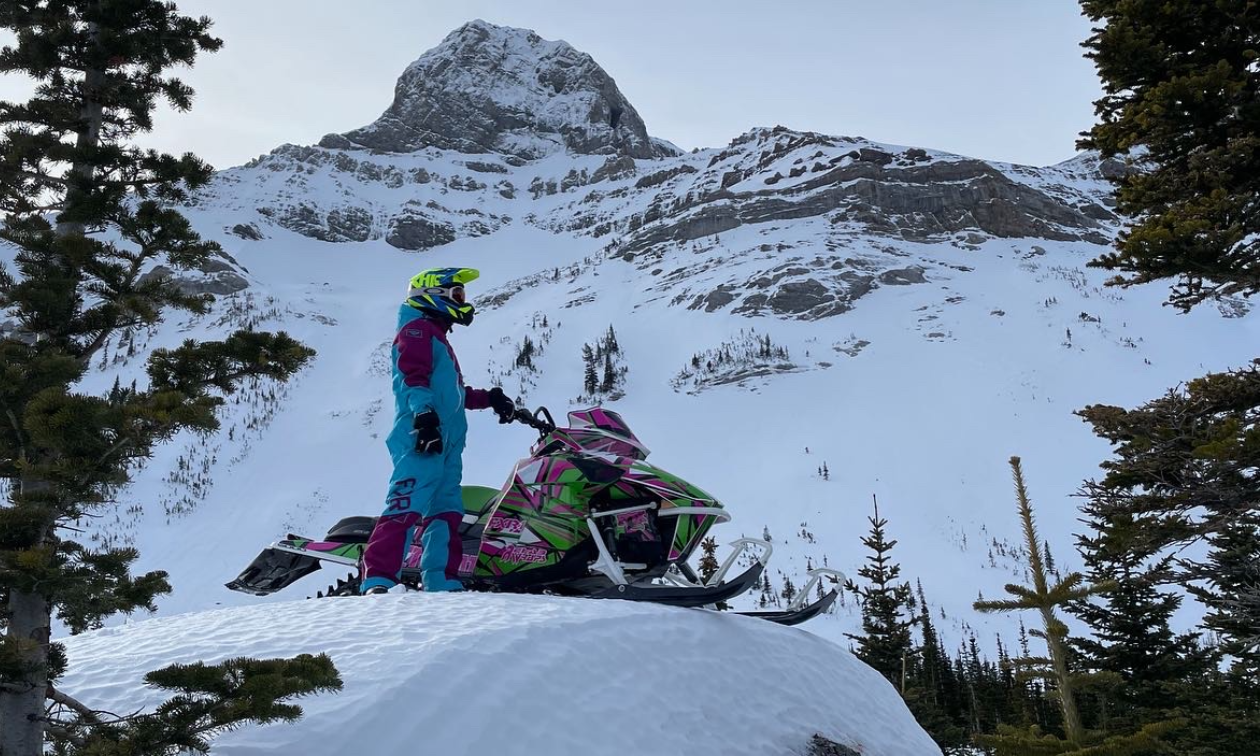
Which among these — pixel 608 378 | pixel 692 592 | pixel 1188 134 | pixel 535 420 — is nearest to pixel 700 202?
pixel 608 378

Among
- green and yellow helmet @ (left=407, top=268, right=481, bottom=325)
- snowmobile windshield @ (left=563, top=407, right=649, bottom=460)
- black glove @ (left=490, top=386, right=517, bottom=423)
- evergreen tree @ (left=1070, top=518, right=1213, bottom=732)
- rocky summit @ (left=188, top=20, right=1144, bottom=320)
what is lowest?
evergreen tree @ (left=1070, top=518, right=1213, bottom=732)

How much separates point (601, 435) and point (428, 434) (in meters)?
1.18

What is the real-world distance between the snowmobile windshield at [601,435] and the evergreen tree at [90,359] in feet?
8.29

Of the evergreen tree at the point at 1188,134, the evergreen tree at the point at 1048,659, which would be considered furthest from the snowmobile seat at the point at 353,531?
the evergreen tree at the point at 1188,134

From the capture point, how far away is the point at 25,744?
2064 mm

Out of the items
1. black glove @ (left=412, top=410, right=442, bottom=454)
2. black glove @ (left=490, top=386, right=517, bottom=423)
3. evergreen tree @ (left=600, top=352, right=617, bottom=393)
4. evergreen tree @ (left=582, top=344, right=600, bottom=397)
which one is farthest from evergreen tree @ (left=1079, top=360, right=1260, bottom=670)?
evergreen tree @ (left=600, top=352, right=617, bottom=393)

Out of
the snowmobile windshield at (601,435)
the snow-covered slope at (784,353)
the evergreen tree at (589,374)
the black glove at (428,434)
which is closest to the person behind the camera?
Result: the black glove at (428,434)

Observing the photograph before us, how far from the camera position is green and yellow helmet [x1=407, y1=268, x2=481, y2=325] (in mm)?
5594

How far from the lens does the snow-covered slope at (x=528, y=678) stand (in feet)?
8.98

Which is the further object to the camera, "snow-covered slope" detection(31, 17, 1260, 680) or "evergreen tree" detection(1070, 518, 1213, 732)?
"snow-covered slope" detection(31, 17, 1260, 680)

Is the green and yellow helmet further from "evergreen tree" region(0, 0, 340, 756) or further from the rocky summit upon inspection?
the rocky summit

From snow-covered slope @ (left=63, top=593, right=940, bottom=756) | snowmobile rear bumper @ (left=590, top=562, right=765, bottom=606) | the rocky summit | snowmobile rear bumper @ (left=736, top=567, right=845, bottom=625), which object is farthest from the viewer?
the rocky summit

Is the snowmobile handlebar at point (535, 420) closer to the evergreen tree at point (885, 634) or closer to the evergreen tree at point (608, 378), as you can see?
the evergreen tree at point (885, 634)

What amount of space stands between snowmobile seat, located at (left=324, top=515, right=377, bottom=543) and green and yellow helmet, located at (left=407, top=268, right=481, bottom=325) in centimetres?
168
